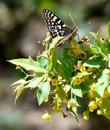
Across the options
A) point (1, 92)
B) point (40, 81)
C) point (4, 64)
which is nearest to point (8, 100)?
point (1, 92)

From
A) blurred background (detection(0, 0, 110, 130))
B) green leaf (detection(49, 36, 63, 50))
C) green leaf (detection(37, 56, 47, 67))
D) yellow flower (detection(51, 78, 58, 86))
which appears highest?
blurred background (detection(0, 0, 110, 130))

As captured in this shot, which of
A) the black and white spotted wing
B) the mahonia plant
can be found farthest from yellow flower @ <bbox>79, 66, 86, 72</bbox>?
the black and white spotted wing

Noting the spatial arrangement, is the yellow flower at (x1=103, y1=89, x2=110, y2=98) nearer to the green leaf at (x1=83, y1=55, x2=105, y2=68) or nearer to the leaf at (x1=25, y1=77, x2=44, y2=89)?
the green leaf at (x1=83, y1=55, x2=105, y2=68)

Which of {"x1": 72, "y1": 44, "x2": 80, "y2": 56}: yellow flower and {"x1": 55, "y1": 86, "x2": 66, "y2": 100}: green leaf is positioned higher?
{"x1": 72, "y1": 44, "x2": 80, "y2": 56}: yellow flower

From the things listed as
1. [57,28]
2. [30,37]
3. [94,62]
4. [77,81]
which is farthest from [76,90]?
[30,37]

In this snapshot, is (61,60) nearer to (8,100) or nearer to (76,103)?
(76,103)

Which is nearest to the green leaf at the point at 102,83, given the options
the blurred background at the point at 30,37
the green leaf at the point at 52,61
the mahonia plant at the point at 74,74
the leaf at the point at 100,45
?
the mahonia plant at the point at 74,74

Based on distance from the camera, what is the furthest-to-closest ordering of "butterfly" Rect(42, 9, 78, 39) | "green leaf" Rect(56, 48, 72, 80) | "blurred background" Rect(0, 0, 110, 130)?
"blurred background" Rect(0, 0, 110, 130), "butterfly" Rect(42, 9, 78, 39), "green leaf" Rect(56, 48, 72, 80)
